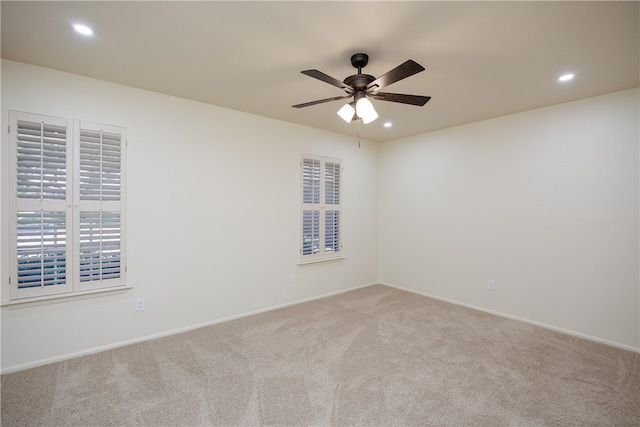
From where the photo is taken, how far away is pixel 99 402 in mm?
2074

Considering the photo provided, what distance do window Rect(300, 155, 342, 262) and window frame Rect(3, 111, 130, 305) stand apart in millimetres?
2191

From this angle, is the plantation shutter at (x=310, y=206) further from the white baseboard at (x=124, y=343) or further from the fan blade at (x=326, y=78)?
the fan blade at (x=326, y=78)

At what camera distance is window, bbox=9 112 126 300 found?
2.46 meters

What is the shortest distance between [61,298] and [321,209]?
3.05m

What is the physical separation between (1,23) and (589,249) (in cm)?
534

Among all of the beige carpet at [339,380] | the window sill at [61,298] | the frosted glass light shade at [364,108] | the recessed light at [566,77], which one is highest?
→ the recessed light at [566,77]

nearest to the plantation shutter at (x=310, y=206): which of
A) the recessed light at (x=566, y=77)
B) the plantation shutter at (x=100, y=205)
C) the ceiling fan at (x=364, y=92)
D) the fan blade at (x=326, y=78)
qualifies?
the ceiling fan at (x=364, y=92)

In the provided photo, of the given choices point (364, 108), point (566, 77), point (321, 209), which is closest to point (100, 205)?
point (364, 108)

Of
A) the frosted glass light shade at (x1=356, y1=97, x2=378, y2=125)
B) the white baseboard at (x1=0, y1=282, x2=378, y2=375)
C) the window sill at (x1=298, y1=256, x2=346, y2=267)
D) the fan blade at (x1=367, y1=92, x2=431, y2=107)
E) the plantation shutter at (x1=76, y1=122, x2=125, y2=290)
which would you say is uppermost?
the fan blade at (x1=367, y1=92, x2=431, y2=107)

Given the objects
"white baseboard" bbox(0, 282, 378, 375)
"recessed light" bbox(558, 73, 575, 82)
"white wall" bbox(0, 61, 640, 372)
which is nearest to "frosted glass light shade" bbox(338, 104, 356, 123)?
"white wall" bbox(0, 61, 640, 372)

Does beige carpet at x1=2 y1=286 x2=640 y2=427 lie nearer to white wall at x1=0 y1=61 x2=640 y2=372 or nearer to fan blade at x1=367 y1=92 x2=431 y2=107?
white wall at x1=0 y1=61 x2=640 y2=372

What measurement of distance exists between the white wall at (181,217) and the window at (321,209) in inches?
5.8

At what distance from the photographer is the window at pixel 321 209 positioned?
14.1 ft

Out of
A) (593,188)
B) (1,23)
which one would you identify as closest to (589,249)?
(593,188)
